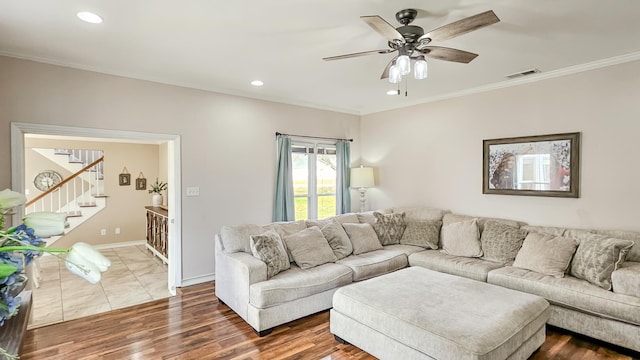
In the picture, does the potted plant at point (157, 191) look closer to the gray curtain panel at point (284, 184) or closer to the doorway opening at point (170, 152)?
the doorway opening at point (170, 152)

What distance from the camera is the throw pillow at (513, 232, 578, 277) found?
134 inches

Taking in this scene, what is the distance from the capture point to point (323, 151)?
605cm

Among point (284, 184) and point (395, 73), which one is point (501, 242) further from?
point (284, 184)

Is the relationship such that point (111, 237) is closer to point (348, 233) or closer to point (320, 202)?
point (320, 202)

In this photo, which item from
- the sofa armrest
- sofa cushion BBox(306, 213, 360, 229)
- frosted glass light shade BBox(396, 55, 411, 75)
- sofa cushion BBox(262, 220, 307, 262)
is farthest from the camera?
sofa cushion BBox(306, 213, 360, 229)

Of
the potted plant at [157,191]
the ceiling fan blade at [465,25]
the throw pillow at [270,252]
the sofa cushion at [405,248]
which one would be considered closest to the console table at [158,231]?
the potted plant at [157,191]

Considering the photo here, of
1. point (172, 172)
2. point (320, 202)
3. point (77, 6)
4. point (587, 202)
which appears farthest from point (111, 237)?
point (587, 202)

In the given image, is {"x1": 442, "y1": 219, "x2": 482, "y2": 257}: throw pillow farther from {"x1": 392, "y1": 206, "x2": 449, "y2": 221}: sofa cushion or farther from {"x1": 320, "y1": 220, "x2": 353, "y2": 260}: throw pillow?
{"x1": 320, "y1": 220, "x2": 353, "y2": 260}: throw pillow

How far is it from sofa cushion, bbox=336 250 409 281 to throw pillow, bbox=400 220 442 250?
441 mm

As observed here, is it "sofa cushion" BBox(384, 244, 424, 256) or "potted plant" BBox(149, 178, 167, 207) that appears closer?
"sofa cushion" BBox(384, 244, 424, 256)

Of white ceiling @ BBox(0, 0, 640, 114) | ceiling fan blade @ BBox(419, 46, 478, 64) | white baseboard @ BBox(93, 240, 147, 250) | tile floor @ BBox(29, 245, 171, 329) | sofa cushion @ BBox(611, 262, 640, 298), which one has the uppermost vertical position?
white ceiling @ BBox(0, 0, 640, 114)

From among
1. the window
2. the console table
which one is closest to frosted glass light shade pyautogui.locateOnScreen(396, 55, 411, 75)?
the window

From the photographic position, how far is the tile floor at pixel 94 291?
3.70 m

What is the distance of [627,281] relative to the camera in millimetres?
2908
